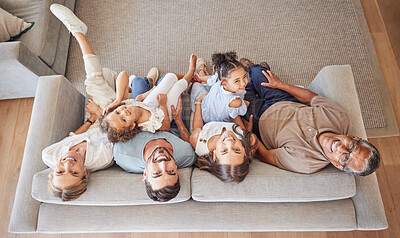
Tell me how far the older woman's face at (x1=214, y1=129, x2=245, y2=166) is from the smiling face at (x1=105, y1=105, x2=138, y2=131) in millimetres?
477

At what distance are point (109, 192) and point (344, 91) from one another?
4.32 ft

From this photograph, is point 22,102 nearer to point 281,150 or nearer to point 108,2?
point 108,2

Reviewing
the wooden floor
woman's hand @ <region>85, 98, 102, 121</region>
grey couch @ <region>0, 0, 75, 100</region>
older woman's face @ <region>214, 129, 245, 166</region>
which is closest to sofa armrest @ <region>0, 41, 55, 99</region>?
grey couch @ <region>0, 0, 75, 100</region>

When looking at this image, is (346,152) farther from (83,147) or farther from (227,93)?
(83,147)

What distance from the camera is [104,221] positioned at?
1.25m

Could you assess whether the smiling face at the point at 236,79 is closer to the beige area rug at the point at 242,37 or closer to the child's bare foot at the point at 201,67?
the child's bare foot at the point at 201,67

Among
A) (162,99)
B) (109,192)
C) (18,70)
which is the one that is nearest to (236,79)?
(162,99)

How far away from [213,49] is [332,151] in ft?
4.12

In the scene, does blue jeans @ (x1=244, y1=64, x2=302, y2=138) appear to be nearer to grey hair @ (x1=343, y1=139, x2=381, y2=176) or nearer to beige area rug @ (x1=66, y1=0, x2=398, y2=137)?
beige area rug @ (x1=66, y1=0, x2=398, y2=137)

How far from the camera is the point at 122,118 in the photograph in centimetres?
137

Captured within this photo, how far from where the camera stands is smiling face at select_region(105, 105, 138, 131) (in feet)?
4.46

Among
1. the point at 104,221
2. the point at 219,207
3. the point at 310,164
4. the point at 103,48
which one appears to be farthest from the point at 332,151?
the point at 103,48

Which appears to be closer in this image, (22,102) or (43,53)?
(43,53)

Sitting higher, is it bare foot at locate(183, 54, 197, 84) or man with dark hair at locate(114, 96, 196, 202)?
bare foot at locate(183, 54, 197, 84)
